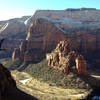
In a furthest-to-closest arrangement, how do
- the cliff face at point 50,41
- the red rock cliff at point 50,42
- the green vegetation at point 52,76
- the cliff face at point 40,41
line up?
the red rock cliff at point 50,42 < the cliff face at point 50,41 < the cliff face at point 40,41 < the green vegetation at point 52,76

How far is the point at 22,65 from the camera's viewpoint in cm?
7400

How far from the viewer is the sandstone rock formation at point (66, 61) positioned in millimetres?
47719

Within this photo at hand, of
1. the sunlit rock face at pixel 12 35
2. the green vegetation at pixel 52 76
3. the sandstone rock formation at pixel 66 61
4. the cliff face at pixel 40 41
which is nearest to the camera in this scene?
the green vegetation at pixel 52 76

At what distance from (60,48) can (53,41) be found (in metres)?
20.1

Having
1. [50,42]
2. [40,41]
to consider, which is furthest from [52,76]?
[40,41]

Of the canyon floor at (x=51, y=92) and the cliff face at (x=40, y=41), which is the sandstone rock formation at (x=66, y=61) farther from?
the cliff face at (x=40, y=41)

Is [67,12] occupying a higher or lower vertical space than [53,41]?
higher

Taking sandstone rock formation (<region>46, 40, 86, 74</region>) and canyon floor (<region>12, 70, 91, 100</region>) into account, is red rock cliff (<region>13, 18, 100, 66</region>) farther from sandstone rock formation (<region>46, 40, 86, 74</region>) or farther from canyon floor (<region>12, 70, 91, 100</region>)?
canyon floor (<region>12, 70, 91, 100</region>)

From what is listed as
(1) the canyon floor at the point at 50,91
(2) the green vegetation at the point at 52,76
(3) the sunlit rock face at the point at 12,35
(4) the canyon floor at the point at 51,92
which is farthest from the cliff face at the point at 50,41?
(3) the sunlit rock face at the point at 12,35

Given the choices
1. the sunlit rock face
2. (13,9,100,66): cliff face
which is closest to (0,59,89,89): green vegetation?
(13,9,100,66): cliff face

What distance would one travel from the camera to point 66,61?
167 feet

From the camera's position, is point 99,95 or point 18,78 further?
point 18,78

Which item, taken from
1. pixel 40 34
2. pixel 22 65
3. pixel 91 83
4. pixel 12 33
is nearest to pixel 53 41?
pixel 40 34

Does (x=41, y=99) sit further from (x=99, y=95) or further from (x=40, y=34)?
(x=40, y=34)
